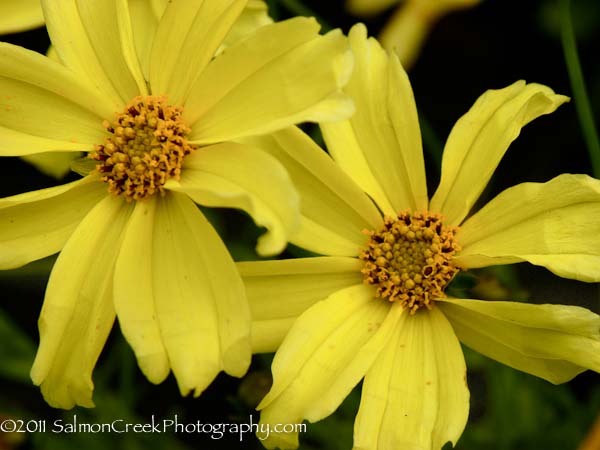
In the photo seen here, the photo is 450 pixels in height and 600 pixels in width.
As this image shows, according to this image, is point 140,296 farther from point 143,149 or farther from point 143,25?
point 143,25

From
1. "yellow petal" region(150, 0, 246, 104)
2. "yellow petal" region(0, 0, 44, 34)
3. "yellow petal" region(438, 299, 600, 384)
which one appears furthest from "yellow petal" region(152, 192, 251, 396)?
"yellow petal" region(0, 0, 44, 34)

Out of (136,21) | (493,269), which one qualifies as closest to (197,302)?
(136,21)

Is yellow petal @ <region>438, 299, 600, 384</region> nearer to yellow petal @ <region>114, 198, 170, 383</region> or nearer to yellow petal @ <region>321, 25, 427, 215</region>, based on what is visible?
yellow petal @ <region>321, 25, 427, 215</region>

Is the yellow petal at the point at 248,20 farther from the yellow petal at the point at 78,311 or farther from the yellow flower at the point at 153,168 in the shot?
the yellow petal at the point at 78,311

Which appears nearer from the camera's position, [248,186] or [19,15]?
[248,186]

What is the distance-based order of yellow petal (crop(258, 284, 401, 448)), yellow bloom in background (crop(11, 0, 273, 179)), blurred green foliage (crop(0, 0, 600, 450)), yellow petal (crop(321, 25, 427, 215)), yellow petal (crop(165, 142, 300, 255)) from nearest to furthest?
yellow petal (crop(165, 142, 300, 255)), yellow petal (crop(258, 284, 401, 448)), yellow petal (crop(321, 25, 427, 215)), yellow bloom in background (crop(11, 0, 273, 179)), blurred green foliage (crop(0, 0, 600, 450))

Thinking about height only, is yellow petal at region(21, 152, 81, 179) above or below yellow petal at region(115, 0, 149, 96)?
above

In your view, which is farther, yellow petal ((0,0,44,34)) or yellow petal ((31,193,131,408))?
yellow petal ((0,0,44,34))

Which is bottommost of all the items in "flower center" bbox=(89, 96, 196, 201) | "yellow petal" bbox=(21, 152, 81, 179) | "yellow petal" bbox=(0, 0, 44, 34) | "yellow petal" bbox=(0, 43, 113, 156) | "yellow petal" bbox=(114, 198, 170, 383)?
"yellow petal" bbox=(114, 198, 170, 383)
